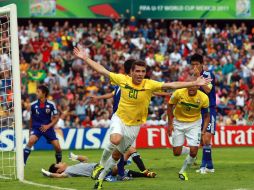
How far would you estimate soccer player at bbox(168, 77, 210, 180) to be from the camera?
1578cm

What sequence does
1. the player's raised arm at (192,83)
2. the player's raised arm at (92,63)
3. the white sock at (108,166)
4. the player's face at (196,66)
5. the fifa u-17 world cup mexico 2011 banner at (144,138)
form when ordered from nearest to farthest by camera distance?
the player's raised arm at (192,83)
the player's raised arm at (92,63)
the white sock at (108,166)
the player's face at (196,66)
the fifa u-17 world cup mexico 2011 banner at (144,138)

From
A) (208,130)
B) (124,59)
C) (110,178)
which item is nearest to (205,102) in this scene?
(208,130)

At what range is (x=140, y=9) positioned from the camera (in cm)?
4159

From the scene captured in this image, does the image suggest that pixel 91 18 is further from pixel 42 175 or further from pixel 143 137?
pixel 42 175

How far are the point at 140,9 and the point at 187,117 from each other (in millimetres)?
25999

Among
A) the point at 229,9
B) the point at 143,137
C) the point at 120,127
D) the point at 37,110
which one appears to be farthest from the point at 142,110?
the point at 229,9

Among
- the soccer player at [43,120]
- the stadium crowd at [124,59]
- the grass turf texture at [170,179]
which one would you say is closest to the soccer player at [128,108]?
the grass turf texture at [170,179]

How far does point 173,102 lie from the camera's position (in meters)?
15.9

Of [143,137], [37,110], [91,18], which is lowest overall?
[143,137]

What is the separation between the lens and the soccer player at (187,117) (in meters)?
15.8

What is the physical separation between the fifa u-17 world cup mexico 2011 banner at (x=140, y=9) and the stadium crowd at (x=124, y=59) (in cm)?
62

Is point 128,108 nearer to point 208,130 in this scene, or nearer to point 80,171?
point 80,171

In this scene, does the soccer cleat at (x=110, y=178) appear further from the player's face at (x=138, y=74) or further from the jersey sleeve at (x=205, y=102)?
the jersey sleeve at (x=205, y=102)

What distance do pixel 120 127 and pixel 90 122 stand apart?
700 inches
